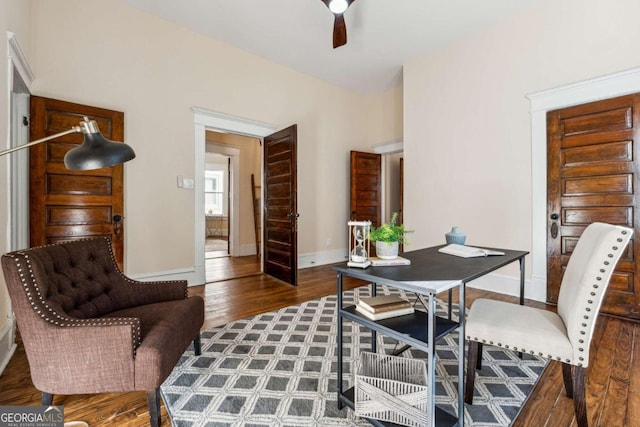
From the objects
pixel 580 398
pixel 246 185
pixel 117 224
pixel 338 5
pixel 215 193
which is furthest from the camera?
pixel 215 193

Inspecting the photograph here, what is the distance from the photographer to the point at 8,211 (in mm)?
2068

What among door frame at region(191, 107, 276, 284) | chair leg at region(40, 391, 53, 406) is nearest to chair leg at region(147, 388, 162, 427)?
chair leg at region(40, 391, 53, 406)

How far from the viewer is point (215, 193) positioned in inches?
365

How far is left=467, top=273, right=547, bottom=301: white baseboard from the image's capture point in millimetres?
3195

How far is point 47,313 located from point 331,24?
385 centimetres

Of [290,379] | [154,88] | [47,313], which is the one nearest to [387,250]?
[290,379]

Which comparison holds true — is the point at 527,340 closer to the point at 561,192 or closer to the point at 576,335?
the point at 576,335

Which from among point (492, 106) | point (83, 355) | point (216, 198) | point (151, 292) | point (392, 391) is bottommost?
point (392, 391)

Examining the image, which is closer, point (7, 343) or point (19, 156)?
point (7, 343)

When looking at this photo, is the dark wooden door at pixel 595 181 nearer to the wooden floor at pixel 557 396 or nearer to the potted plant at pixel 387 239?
the wooden floor at pixel 557 396

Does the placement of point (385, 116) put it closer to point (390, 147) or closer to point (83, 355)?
point (390, 147)

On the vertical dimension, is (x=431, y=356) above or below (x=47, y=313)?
below

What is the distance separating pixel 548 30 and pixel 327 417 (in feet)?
13.7

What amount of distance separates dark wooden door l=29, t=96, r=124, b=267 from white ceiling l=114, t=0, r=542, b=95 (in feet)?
4.98
